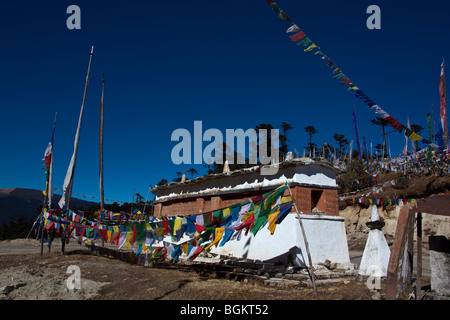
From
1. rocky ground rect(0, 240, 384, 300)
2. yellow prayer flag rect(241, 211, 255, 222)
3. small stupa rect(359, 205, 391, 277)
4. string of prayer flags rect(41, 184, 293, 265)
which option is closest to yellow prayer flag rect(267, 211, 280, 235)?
string of prayer flags rect(41, 184, 293, 265)

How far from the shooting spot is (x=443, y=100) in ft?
52.3

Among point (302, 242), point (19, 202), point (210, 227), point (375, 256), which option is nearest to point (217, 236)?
point (210, 227)

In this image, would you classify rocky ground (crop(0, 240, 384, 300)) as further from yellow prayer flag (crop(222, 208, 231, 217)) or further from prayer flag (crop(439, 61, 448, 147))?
prayer flag (crop(439, 61, 448, 147))

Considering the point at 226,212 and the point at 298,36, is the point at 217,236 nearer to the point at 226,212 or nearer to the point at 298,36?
the point at 226,212

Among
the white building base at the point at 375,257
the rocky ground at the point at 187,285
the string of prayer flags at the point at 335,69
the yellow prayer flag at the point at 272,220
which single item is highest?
the string of prayer flags at the point at 335,69

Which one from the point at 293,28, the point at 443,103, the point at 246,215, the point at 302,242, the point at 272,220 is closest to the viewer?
the point at 272,220

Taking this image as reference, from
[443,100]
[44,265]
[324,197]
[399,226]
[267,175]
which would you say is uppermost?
[443,100]

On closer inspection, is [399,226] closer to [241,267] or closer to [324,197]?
[324,197]

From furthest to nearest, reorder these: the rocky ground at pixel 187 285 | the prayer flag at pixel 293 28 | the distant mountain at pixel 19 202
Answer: the distant mountain at pixel 19 202, the prayer flag at pixel 293 28, the rocky ground at pixel 187 285

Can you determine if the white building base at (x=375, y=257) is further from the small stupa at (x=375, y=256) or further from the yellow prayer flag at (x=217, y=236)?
the yellow prayer flag at (x=217, y=236)

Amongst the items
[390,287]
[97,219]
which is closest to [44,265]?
[97,219]

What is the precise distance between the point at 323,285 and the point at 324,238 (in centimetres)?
188

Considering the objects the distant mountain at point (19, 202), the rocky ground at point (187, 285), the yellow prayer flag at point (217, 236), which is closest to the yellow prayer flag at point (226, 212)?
the yellow prayer flag at point (217, 236)

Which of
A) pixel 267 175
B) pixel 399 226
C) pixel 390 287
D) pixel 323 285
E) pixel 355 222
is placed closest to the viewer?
pixel 390 287
